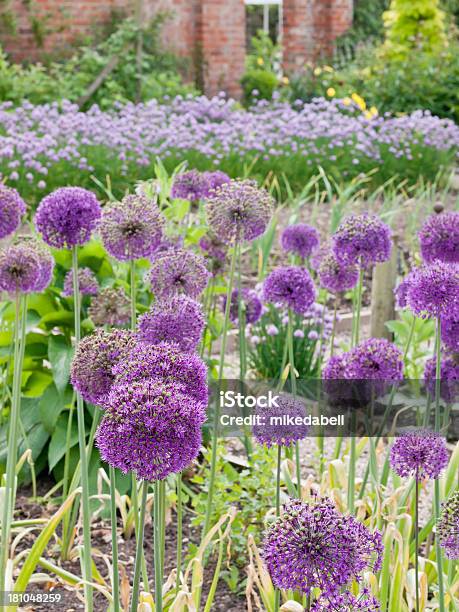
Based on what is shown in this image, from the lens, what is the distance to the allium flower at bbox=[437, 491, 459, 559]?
1379 mm

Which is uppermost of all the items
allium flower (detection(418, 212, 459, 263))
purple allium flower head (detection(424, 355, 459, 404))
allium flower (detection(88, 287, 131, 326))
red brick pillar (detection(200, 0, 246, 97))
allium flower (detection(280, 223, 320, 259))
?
allium flower (detection(418, 212, 459, 263))

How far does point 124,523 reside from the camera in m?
2.72

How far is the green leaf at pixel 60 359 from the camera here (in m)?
2.92

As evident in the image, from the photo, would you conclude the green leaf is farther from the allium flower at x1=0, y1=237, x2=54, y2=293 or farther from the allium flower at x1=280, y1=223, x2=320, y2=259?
the allium flower at x1=0, y1=237, x2=54, y2=293

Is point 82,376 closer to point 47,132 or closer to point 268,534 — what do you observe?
point 268,534

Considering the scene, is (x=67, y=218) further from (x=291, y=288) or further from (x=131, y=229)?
(x=291, y=288)

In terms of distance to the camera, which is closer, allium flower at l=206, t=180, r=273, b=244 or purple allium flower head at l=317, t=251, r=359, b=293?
allium flower at l=206, t=180, r=273, b=244

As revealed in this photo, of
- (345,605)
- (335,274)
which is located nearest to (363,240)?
(335,274)

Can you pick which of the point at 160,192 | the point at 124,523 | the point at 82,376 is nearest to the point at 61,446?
the point at 124,523

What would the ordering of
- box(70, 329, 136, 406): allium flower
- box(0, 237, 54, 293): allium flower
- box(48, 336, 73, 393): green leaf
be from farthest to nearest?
box(48, 336, 73, 393): green leaf, box(0, 237, 54, 293): allium flower, box(70, 329, 136, 406): allium flower

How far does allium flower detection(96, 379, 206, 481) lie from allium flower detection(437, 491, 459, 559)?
42 cm

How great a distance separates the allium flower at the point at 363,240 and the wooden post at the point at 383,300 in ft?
6.28

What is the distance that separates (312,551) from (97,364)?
0.46 m

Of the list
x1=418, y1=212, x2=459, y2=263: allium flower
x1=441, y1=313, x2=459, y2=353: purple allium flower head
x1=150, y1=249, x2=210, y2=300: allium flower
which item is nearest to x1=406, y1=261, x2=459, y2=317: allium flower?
x1=441, y1=313, x2=459, y2=353: purple allium flower head
